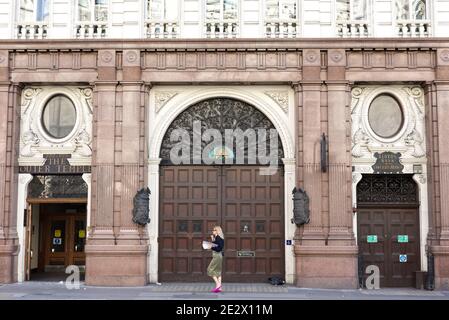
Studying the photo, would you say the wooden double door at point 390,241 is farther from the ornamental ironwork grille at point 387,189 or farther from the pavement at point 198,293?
the pavement at point 198,293

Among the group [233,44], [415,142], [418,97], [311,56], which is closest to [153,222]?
[233,44]

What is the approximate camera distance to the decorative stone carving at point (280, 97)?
16.8m

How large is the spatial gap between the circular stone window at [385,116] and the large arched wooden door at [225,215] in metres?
2.92

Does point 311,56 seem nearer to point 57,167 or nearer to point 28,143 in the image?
point 57,167

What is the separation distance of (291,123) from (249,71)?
1973 mm

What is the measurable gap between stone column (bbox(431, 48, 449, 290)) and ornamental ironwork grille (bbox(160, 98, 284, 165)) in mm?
4578

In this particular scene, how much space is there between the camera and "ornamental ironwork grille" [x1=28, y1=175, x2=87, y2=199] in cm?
1692

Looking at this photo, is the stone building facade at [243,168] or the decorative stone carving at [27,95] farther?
the decorative stone carving at [27,95]

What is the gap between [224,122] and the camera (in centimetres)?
1709

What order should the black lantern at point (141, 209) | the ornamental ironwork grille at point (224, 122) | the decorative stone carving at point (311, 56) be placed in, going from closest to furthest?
the black lantern at point (141, 209) < the decorative stone carving at point (311, 56) < the ornamental ironwork grille at point (224, 122)

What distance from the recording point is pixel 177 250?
1669cm

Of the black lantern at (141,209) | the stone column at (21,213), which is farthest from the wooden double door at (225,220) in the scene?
the stone column at (21,213)
